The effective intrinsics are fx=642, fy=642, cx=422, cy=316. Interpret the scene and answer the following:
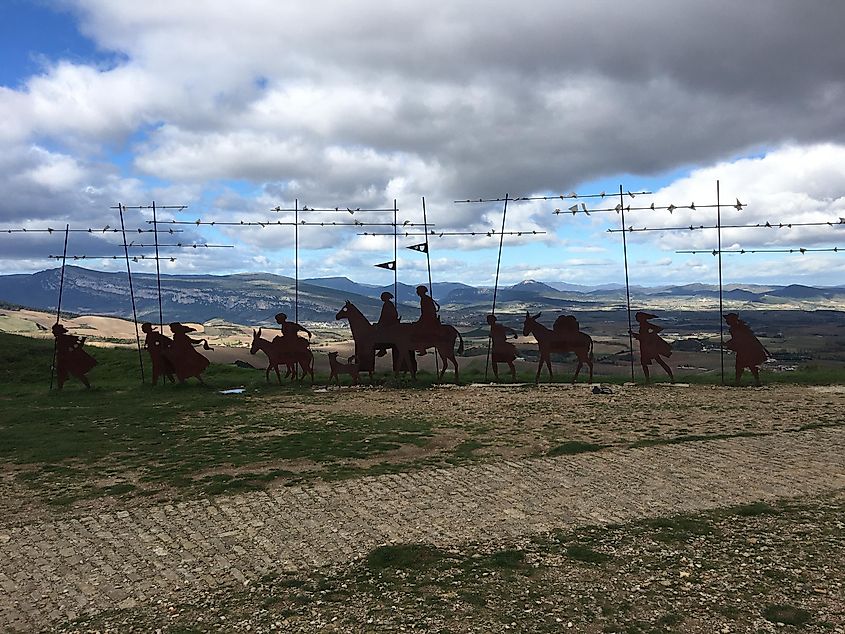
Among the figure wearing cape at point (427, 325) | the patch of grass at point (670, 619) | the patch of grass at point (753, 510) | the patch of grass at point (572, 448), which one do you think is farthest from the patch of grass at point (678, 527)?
the figure wearing cape at point (427, 325)

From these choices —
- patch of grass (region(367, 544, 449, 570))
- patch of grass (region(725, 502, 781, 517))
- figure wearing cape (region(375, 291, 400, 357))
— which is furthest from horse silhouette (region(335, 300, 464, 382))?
patch of grass (region(367, 544, 449, 570))

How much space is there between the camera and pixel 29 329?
54.3 metres

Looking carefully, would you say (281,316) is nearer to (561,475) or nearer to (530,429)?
(530,429)

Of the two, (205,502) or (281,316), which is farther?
(281,316)

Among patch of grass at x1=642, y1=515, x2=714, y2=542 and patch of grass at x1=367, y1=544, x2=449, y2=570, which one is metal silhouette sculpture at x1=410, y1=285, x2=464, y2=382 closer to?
patch of grass at x1=642, y1=515, x2=714, y2=542

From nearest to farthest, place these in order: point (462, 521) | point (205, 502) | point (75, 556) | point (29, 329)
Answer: point (75, 556) → point (462, 521) → point (205, 502) → point (29, 329)

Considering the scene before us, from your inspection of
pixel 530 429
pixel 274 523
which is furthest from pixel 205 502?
pixel 530 429

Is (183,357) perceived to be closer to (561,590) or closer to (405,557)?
(405,557)

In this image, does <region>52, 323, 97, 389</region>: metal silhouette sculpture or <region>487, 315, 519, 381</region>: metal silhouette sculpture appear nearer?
<region>52, 323, 97, 389</region>: metal silhouette sculpture

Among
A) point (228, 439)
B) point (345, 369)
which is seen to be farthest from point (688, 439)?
point (345, 369)

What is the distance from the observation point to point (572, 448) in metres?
11.5

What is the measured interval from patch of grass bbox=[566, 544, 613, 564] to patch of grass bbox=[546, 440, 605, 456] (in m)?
4.37

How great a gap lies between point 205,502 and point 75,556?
1901mm

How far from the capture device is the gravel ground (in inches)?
209
